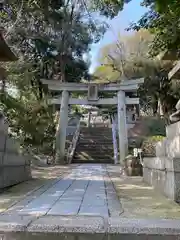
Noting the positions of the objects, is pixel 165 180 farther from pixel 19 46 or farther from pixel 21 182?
pixel 19 46

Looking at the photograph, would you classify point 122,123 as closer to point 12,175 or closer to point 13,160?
point 13,160

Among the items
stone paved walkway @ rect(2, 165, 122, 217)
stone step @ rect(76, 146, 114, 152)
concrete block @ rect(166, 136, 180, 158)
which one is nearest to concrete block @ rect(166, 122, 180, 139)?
concrete block @ rect(166, 136, 180, 158)

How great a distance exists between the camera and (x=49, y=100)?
20.9 m

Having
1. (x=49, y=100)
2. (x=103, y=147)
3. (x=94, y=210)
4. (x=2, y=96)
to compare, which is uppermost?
(x=49, y=100)

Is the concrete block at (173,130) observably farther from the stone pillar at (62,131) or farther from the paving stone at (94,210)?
the stone pillar at (62,131)

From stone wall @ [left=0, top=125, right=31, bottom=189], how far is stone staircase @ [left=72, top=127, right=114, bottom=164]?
1178 cm

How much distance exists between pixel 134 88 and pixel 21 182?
12.4 meters

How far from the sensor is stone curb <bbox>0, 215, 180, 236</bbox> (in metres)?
3.17

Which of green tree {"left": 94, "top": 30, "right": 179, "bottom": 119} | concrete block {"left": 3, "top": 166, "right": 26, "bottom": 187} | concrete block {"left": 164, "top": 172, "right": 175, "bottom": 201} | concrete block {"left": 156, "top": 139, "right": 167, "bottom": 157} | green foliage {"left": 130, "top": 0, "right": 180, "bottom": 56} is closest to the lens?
concrete block {"left": 164, "top": 172, "right": 175, "bottom": 201}

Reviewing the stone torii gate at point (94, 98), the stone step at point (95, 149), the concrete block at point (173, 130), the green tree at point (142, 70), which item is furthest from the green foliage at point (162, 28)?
the stone step at point (95, 149)

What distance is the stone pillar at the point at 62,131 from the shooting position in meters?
19.3

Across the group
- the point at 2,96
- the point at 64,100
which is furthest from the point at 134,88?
the point at 2,96

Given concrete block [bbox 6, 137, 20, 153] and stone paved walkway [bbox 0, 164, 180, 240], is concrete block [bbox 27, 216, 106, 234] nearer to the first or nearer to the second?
stone paved walkway [bbox 0, 164, 180, 240]

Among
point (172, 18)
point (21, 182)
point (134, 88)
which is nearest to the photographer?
point (172, 18)
